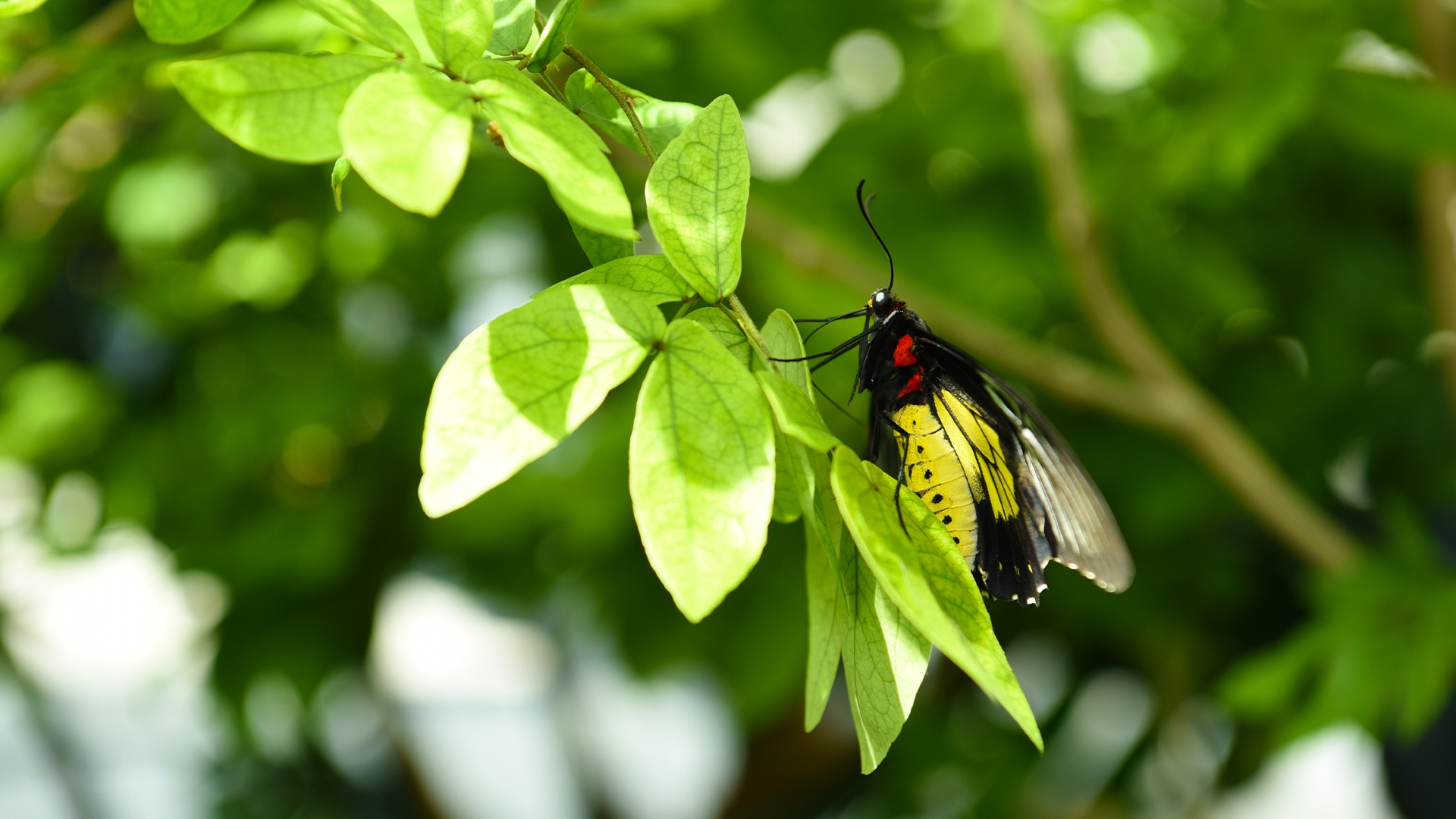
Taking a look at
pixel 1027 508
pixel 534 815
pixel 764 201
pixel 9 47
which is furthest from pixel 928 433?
pixel 534 815

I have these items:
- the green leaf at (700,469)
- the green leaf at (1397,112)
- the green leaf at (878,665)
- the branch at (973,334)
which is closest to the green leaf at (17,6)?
the green leaf at (700,469)

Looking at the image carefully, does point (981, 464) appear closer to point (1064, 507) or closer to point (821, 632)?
point (1064, 507)

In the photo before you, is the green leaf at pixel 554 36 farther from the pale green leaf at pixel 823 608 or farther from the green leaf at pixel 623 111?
the pale green leaf at pixel 823 608

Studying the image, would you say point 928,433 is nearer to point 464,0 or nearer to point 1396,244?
point 464,0

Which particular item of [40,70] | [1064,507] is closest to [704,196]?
[1064,507]

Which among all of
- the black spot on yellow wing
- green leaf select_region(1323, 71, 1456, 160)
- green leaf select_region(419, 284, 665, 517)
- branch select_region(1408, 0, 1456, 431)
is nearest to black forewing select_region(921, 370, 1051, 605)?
the black spot on yellow wing

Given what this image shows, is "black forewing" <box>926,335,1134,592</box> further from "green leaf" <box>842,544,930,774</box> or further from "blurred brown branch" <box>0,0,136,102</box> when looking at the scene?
"blurred brown branch" <box>0,0,136,102</box>
